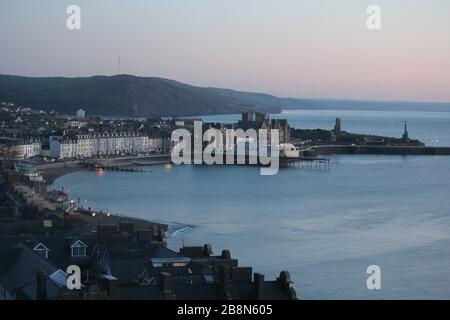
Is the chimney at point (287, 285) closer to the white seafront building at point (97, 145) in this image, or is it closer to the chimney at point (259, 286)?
the chimney at point (259, 286)

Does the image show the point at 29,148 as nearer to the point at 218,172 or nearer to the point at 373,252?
the point at 218,172

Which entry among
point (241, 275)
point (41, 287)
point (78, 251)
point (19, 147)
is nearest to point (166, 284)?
point (241, 275)

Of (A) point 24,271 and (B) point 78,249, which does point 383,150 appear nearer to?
(B) point 78,249

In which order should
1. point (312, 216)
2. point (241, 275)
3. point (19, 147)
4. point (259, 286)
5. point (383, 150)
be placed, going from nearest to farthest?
point (259, 286) → point (241, 275) → point (312, 216) → point (19, 147) → point (383, 150)

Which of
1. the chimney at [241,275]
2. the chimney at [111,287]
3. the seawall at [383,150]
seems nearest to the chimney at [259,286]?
the chimney at [241,275]

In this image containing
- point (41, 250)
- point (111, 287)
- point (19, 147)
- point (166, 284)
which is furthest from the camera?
Answer: point (19, 147)

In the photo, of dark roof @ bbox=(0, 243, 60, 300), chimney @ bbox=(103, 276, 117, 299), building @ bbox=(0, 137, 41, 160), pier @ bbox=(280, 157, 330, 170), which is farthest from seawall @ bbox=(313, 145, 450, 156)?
chimney @ bbox=(103, 276, 117, 299)

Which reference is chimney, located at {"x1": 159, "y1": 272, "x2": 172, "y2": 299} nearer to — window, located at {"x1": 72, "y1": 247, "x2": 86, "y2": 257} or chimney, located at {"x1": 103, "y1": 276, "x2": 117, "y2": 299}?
chimney, located at {"x1": 103, "y1": 276, "x2": 117, "y2": 299}
